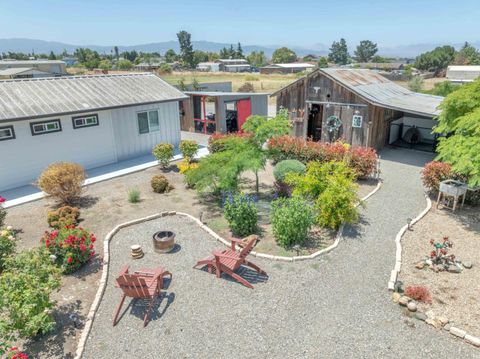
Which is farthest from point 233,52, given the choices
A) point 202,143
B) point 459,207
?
point 459,207

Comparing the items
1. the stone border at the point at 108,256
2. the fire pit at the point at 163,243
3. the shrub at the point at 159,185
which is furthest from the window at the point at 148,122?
the fire pit at the point at 163,243

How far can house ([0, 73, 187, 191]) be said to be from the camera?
13.5 m

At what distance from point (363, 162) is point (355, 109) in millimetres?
4518

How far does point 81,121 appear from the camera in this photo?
15336mm

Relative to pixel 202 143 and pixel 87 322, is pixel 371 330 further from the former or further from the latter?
pixel 202 143

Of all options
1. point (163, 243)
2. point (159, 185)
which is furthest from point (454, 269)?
point (159, 185)

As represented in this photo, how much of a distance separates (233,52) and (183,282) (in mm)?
157966

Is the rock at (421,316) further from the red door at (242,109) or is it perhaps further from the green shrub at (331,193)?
the red door at (242,109)

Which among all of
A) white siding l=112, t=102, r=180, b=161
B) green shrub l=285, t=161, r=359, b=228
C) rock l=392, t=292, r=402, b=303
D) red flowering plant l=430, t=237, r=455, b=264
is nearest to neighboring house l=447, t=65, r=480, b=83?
white siding l=112, t=102, r=180, b=161

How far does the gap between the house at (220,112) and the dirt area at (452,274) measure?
1439 centimetres

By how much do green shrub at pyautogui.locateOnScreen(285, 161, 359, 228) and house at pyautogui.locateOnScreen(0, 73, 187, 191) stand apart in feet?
33.5

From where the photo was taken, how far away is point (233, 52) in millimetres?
153125

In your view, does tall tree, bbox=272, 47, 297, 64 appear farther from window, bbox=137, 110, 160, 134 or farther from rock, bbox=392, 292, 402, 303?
rock, bbox=392, 292, 402, 303

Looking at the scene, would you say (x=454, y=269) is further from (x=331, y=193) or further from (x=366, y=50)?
(x=366, y=50)
